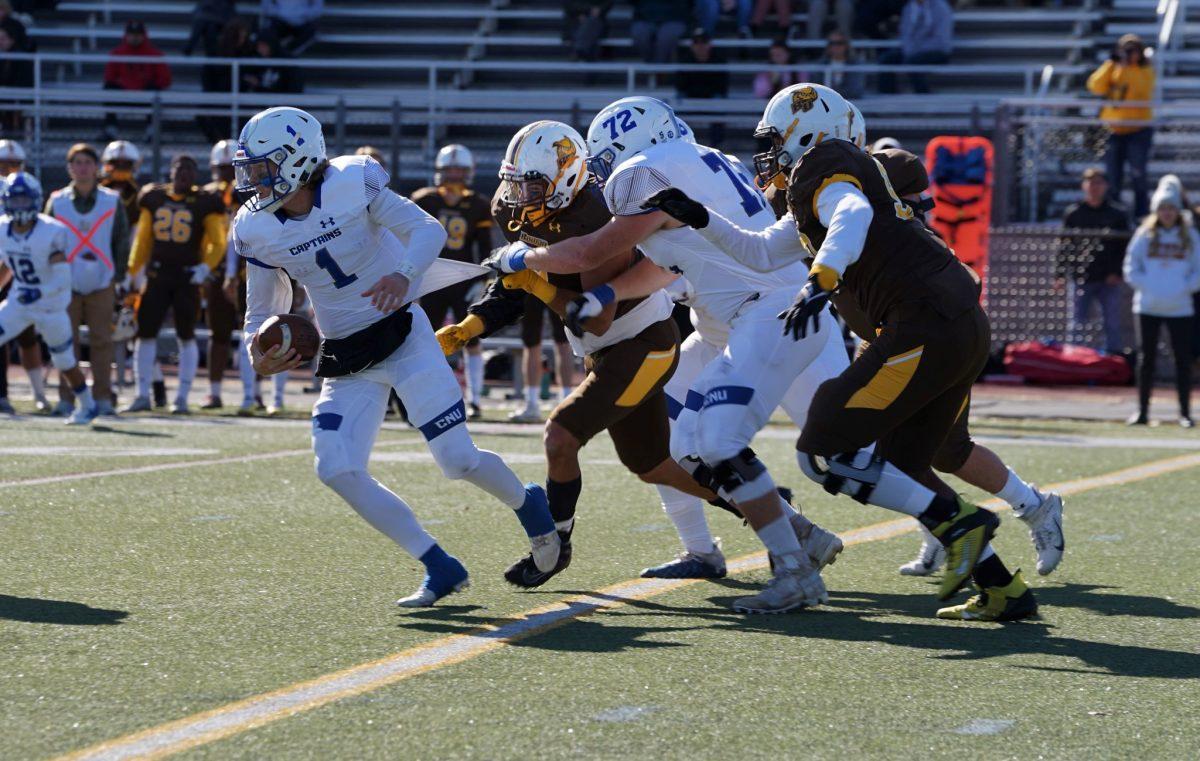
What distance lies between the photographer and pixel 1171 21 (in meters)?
18.1

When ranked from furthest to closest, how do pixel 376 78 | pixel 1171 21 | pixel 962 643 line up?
pixel 376 78
pixel 1171 21
pixel 962 643

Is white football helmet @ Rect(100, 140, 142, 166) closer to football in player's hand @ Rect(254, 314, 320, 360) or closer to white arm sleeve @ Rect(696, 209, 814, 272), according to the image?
football in player's hand @ Rect(254, 314, 320, 360)

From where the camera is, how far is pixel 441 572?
17.3ft

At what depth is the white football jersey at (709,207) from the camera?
534 cm

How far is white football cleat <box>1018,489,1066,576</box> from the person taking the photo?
5887 millimetres

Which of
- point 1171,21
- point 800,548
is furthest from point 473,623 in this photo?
point 1171,21

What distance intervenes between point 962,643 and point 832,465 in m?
0.64

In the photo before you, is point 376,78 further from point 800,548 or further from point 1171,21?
point 800,548

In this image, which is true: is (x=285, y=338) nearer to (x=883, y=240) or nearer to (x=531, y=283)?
(x=531, y=283)

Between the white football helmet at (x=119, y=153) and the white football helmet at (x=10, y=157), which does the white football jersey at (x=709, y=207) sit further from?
the white football helmet at (x=119, y=153)

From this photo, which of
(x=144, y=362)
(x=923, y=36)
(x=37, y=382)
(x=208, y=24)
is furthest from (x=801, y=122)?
A: (x=208, y=24)

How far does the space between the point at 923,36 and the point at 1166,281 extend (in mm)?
6695

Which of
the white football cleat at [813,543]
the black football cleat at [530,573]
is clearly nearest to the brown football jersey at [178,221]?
the black football cleat at [530,573]

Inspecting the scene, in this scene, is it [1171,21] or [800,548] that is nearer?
[800,548]
